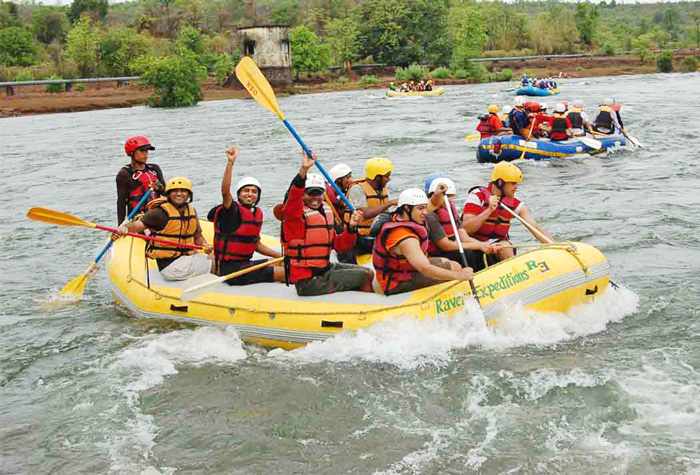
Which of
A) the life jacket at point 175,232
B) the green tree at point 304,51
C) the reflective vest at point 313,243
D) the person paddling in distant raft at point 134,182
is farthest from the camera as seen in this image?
the green tree at point 304,51

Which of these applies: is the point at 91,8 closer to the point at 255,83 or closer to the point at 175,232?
the point at 255,83

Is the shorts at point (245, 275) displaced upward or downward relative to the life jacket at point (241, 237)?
downward

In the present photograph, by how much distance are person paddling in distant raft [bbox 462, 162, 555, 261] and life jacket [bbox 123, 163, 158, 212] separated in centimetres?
327

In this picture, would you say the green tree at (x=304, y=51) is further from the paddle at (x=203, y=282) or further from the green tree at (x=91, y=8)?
the paddle at (x=203, y=282)

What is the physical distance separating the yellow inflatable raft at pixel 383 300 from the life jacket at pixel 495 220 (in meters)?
0.47

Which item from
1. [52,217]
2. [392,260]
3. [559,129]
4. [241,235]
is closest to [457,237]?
[392,260]

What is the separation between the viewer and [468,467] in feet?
16.1

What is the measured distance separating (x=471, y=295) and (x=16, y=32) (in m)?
57.2

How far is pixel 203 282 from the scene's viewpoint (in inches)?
265

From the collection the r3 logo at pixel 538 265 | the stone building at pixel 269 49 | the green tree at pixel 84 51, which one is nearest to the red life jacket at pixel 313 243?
the r3 logo at pixel 538 265

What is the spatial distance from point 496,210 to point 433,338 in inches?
56.6

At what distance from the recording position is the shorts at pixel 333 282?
6434 mm

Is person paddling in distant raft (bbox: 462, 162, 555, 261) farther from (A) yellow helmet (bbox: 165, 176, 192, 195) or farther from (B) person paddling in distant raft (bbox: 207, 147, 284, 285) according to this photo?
(A) yellow helmet (bbox: 165, 176, 192, 195)

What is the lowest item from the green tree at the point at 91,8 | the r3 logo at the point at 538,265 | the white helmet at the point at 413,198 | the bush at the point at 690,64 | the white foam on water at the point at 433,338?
the white foam on water at the point at 433,338
